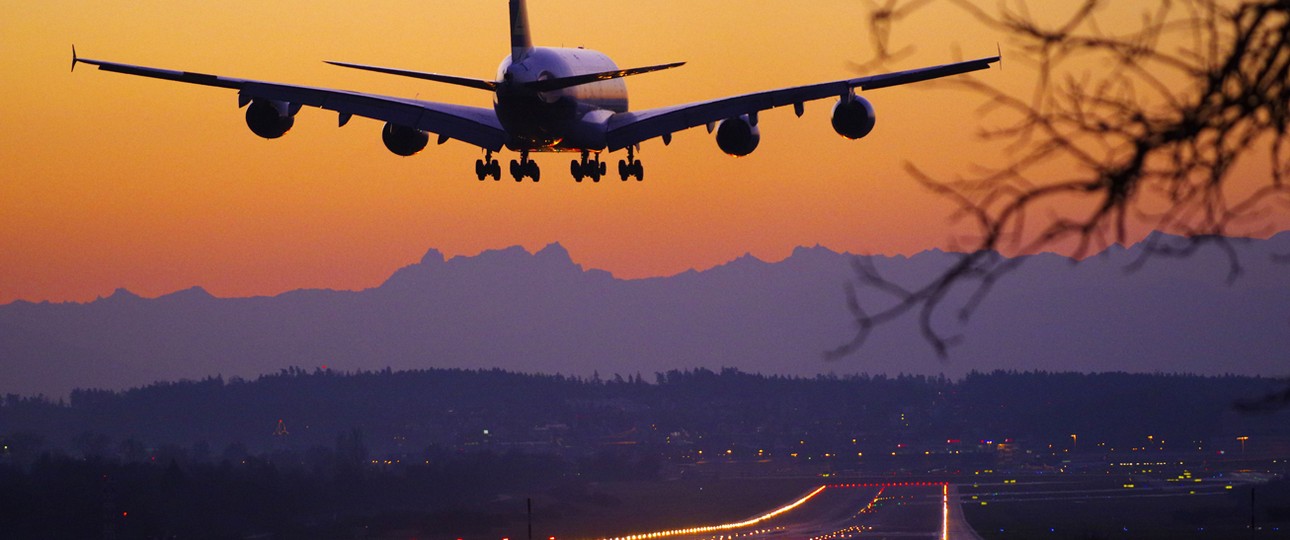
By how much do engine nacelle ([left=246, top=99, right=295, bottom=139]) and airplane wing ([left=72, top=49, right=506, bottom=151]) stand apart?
48cm

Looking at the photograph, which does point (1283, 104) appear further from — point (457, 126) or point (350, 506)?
point (350, 506)

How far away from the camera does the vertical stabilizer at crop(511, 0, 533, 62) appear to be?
67.2m

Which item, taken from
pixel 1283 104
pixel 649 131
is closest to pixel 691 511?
pixel 649 131

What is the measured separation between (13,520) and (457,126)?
316 ft

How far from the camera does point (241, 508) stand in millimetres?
163875

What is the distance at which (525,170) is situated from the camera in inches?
2539

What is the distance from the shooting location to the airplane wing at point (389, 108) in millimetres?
61969

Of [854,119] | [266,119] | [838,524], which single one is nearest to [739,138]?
[854,119]

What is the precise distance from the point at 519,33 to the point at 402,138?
6.69m

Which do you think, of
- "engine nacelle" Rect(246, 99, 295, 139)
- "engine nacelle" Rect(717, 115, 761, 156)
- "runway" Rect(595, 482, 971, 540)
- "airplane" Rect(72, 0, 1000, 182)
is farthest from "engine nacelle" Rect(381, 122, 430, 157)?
"runway" Rect(595, 482, 971, 540)

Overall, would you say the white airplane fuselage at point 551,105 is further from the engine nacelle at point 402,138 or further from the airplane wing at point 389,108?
the engine nacelle at point 402,138

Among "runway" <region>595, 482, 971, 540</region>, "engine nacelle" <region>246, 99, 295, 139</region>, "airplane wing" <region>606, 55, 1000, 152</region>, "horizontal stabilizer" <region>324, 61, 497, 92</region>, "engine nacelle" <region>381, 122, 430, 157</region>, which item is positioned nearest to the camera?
"horizontal stabilizer" <region>324, 61, 497, 92</region>

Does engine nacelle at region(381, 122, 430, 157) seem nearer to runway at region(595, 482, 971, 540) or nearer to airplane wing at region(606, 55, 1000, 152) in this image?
airplane wing at region(606, 55, 1000, 152)

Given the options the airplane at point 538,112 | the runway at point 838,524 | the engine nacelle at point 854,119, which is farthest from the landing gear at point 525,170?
the runway at point 838,524
